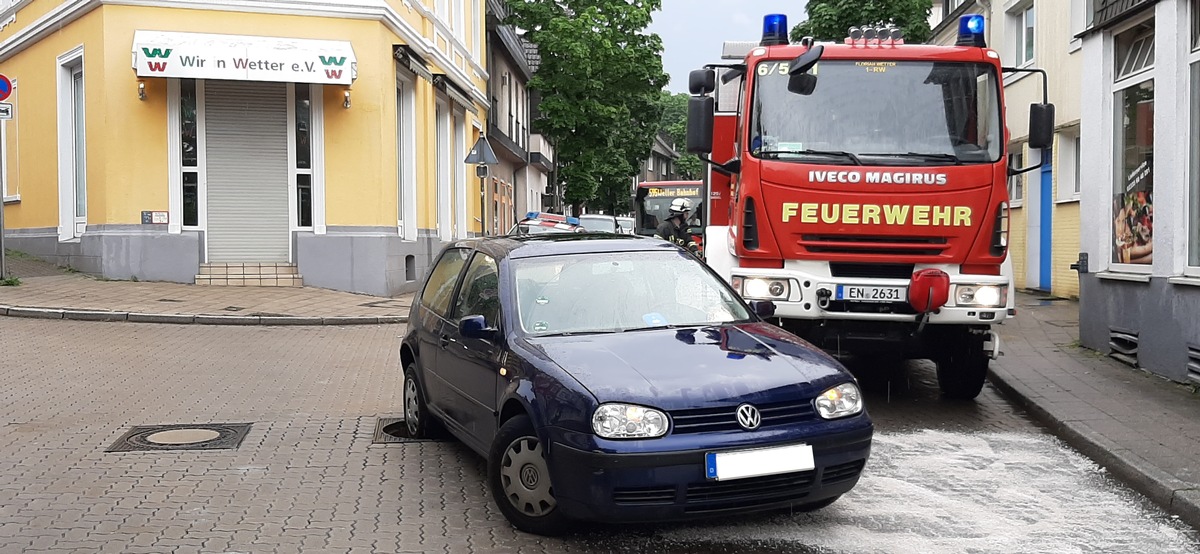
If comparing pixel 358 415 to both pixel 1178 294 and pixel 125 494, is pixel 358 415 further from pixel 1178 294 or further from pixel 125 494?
pixel 1178 294

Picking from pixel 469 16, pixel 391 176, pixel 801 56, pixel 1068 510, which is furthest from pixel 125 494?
pixel 469 16

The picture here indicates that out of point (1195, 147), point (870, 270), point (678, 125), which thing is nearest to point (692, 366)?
point (870, 270)

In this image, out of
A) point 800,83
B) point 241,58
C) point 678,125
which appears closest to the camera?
point 800,83

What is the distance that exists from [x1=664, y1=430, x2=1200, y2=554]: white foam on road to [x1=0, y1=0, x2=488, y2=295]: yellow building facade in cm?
1338


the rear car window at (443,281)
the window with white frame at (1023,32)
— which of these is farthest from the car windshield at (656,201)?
the rear car window at (443,281)

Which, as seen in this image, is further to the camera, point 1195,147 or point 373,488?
point 1195,147

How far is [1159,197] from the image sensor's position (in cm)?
999

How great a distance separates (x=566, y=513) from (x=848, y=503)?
1.63 meters

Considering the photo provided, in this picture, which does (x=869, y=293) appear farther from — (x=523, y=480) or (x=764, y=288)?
(x=523, y=480)

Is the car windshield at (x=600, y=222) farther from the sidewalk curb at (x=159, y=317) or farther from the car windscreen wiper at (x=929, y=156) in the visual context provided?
the car windscreen wiper at (x=929, y=156)

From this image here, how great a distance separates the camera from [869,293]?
27.0 feet

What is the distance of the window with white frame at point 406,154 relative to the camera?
2111cm

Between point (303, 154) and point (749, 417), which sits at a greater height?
point (303, 154)

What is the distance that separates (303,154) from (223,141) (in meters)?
1.31
